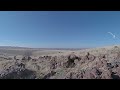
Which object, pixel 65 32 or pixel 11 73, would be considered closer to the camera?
pixel 11 73

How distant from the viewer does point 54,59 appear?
384 inches

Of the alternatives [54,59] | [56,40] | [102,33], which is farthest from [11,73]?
[102,33]

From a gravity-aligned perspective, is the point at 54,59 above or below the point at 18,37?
below

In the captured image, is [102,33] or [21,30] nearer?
[21,30]

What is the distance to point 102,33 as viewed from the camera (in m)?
11.1
